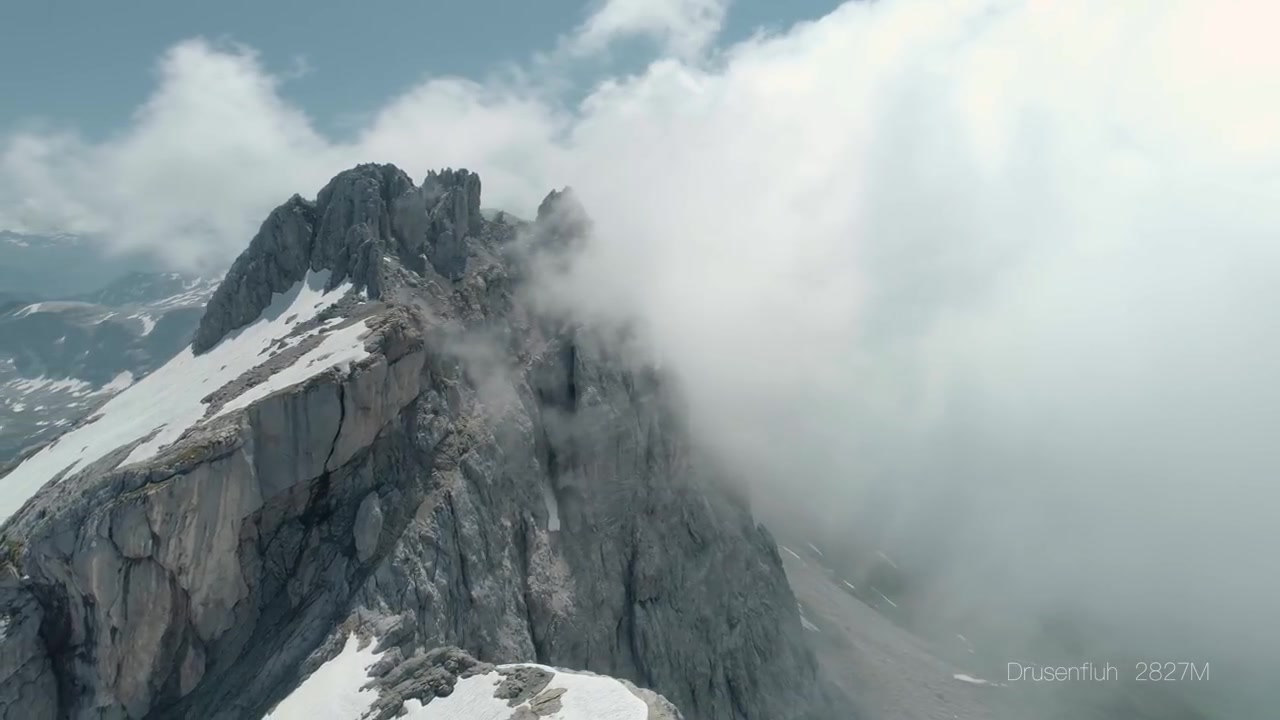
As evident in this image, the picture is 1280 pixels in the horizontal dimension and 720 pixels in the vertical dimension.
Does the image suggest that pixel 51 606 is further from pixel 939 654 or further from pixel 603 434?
pixel 939 654

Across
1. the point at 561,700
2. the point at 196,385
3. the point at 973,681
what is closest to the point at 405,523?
the point at 561,700

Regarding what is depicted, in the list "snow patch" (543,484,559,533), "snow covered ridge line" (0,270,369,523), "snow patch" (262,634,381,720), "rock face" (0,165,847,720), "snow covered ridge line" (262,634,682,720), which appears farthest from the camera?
"snow patch" (543,484,559,533)

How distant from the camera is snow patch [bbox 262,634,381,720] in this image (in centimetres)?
5566

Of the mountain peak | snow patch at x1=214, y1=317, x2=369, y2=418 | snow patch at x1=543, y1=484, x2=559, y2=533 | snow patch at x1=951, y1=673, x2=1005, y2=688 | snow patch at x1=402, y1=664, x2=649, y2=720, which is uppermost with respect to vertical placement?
the mountain peak

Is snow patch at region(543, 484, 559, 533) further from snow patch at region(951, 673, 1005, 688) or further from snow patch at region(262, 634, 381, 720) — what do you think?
snow patch at region(951, 673, 1005, 688)

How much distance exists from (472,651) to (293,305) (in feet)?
156

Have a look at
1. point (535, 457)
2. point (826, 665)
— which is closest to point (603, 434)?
point (535, 457)

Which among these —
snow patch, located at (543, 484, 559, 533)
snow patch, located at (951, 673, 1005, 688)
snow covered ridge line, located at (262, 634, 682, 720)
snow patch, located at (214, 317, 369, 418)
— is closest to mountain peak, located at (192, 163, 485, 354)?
snow patch, located at (214, 317, 369, 418)

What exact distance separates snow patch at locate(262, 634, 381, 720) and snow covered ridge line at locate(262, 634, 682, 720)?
0.26 feet

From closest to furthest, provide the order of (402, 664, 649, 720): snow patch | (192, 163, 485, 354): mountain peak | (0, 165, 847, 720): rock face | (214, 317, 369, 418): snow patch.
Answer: (402, 664, 649, 720): snow patch, (0, 165, 847, 720): rock face, (214, 317, 369, 418): snow patch, (192, 163, 485, 354): mountain peak

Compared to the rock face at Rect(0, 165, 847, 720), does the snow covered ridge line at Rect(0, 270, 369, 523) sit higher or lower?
higher

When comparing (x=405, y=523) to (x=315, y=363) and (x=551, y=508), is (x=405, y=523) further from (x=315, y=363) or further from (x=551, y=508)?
(x=551, y=508)

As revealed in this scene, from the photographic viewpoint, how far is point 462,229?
98.1m

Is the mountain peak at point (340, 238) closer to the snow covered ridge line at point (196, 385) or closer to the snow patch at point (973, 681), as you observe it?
the snow covered ridge line at point (196, 385)
